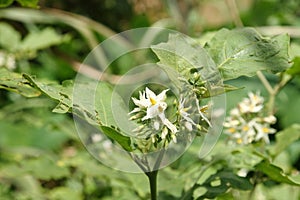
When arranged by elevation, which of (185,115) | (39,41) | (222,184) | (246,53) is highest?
(39,41)

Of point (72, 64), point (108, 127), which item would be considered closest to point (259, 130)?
point (108, 127)

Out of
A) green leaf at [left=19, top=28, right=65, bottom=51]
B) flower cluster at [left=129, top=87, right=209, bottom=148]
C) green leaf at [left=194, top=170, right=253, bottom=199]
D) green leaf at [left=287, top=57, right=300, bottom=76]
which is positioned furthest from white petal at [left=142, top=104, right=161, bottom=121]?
green leaf at [left=19, top=28, right=65, bottom=51]

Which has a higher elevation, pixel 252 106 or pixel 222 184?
pixel 252 106

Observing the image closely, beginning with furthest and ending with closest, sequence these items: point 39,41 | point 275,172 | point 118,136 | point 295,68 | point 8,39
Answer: point 8,39 < point 39,41 < point 295,68 < point 275,172 < point 118,136

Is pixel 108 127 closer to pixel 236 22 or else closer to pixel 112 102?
pixel 112 102

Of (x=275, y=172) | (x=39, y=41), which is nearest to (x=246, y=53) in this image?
(x=275, y=172)

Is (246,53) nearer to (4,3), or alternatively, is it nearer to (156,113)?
(156,113)

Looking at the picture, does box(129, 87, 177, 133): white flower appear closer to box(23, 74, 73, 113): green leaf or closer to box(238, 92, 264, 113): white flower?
box(23, 74, 73, 113): green leaf

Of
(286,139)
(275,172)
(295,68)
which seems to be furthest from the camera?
(286,139)
